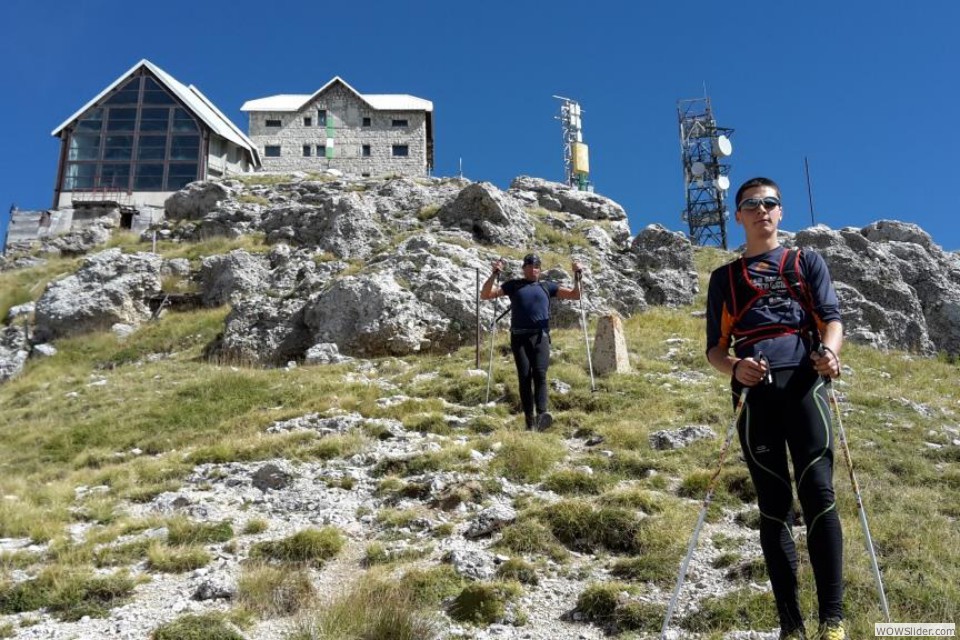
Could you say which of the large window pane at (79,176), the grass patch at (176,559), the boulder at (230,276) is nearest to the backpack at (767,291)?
the grass patch at (176,559)

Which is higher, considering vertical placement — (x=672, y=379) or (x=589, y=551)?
(x=672, y=379)

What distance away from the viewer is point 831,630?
3.68m

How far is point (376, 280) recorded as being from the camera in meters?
19.4

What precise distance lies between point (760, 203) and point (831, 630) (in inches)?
99.1

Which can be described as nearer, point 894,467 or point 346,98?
point 894,467

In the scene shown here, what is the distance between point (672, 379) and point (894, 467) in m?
5.22

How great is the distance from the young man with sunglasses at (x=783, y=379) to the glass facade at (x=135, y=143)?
1948 inches

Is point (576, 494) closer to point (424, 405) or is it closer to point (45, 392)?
point (424, 405)

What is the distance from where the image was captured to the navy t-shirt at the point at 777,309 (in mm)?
4102

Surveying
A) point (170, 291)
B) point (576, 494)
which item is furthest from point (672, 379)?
point (170, 291)

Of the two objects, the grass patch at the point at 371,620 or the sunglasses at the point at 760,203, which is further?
the grass patch at the point at 371,620

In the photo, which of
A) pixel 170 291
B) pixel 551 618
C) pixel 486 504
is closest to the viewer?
pixel 551 618

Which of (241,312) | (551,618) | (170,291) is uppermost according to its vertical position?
(170,291)

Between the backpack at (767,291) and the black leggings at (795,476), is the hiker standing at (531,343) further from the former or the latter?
the black leggings at (795,476)
